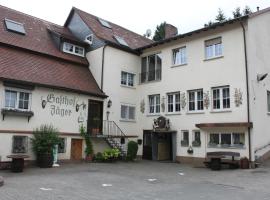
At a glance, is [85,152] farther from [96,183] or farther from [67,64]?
[96,183]

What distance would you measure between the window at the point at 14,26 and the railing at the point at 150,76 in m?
8.64

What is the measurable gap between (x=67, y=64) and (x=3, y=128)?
6775 millimetres

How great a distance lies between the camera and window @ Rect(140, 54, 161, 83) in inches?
866

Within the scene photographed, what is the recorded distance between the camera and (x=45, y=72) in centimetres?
1838

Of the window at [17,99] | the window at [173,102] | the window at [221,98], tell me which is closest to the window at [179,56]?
the window at [173,102]

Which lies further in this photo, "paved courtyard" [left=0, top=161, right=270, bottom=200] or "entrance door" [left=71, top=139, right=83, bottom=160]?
"entrance door" [left=71, top=139, right=83, bottom=160]

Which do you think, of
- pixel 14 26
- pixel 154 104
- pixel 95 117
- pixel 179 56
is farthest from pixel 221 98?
pixel 14 26

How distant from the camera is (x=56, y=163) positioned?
17.1 meters

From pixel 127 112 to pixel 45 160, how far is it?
7981mm

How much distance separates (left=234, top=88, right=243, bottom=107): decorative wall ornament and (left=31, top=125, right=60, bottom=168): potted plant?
980 centimetres

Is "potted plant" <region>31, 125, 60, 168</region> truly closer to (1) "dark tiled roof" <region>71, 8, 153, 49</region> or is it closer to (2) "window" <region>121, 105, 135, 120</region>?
(2) "window" <region>121, 105, 135, 120</region>

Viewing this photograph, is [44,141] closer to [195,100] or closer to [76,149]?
[76,149]

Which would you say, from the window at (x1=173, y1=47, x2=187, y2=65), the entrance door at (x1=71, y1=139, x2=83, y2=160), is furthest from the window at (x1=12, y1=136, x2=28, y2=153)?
the window at (x1=173, y1=47, x2=187, y2=65)

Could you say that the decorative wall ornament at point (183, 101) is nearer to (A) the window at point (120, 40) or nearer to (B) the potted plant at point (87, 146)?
(B) the potted plant at point (87, 146)
